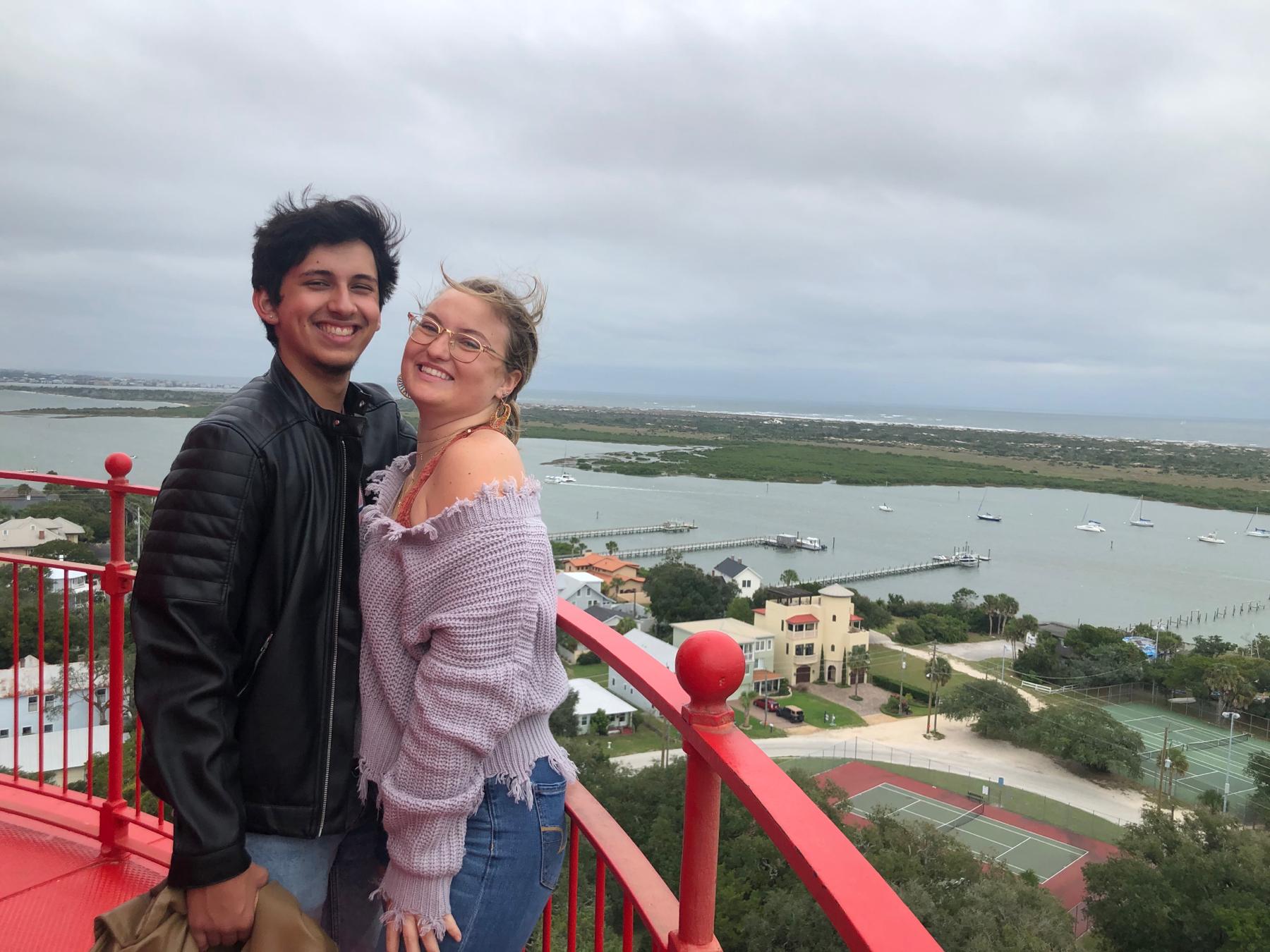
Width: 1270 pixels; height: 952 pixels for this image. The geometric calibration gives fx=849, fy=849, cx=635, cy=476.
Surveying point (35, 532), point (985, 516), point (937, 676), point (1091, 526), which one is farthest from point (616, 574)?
point (1091, 526)

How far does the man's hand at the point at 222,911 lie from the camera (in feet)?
3.09

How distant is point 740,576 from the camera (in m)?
30.1

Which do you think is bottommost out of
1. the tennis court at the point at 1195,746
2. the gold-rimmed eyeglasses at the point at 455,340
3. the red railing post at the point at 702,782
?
the tennis court at the point at 1195,746

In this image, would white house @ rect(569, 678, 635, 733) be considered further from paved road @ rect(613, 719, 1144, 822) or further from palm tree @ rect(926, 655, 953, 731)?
palm tree @ rect(926, 655, 953, 731)

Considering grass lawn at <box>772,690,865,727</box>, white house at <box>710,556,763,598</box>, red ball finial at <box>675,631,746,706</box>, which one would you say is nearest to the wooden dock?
white house at <box>710,556,763,598</box>

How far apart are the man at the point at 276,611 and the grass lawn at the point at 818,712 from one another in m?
19.9

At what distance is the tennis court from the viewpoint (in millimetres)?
18938

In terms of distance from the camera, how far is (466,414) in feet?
3.59

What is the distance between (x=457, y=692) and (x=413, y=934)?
0.30m

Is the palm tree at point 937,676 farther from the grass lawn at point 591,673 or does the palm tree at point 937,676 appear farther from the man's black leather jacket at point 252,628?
the man's black leather jacket at point 252,628

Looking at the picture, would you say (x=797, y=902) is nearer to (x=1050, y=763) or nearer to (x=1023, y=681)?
(x=1050, y=763)

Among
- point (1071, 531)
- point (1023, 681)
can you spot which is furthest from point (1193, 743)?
point (1071, 531)

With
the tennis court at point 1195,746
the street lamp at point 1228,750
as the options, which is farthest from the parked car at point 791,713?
the street lamp at point 1228,750

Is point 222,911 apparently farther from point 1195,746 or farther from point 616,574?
point 616,574
